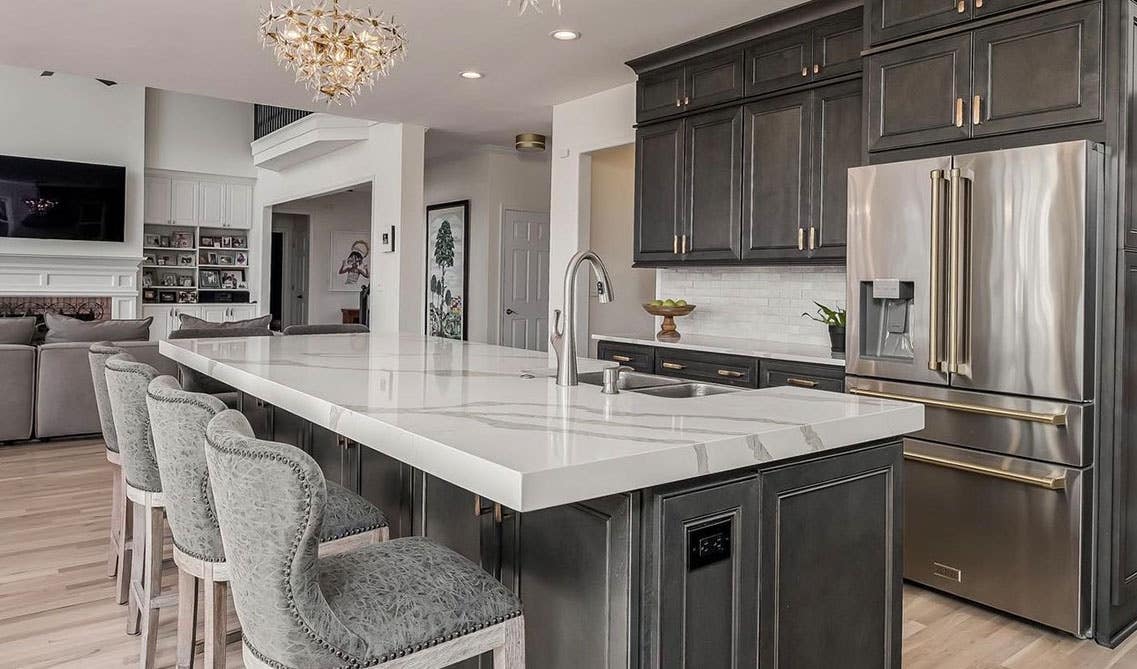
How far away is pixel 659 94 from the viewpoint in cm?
470

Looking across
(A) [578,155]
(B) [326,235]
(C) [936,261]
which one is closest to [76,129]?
(B) [326,235]

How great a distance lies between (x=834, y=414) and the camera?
173cm

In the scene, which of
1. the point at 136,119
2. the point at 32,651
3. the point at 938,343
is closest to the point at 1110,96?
the point at 938,343

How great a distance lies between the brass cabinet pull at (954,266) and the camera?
115 inches

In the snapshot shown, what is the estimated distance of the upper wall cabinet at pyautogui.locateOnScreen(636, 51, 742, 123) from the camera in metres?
4.25

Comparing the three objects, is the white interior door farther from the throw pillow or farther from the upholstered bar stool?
the upholstered bar stool

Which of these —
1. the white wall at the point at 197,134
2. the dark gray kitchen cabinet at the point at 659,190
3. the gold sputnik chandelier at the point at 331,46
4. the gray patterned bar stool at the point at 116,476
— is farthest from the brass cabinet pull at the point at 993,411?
the white wall at the point at 197,134

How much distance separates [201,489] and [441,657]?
0.82 metres

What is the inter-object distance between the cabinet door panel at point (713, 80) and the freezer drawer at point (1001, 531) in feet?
7.12

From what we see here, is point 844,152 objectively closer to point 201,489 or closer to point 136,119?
point 201,489

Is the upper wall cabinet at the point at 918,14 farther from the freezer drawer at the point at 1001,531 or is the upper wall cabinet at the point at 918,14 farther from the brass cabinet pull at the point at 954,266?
the freezer drawer at the point at 1001,531

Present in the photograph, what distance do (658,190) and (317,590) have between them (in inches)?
151

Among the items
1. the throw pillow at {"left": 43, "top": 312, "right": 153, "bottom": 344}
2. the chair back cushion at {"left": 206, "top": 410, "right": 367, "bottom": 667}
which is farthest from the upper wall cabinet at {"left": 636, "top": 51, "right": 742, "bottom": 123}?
the throw pillow at {"left": 43, "top": 312, "right": 153, "bottom": 344}

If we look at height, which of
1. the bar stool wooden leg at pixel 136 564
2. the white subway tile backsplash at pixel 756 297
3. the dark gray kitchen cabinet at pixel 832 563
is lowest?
the bar stool wooden leg at pixel 136 564
